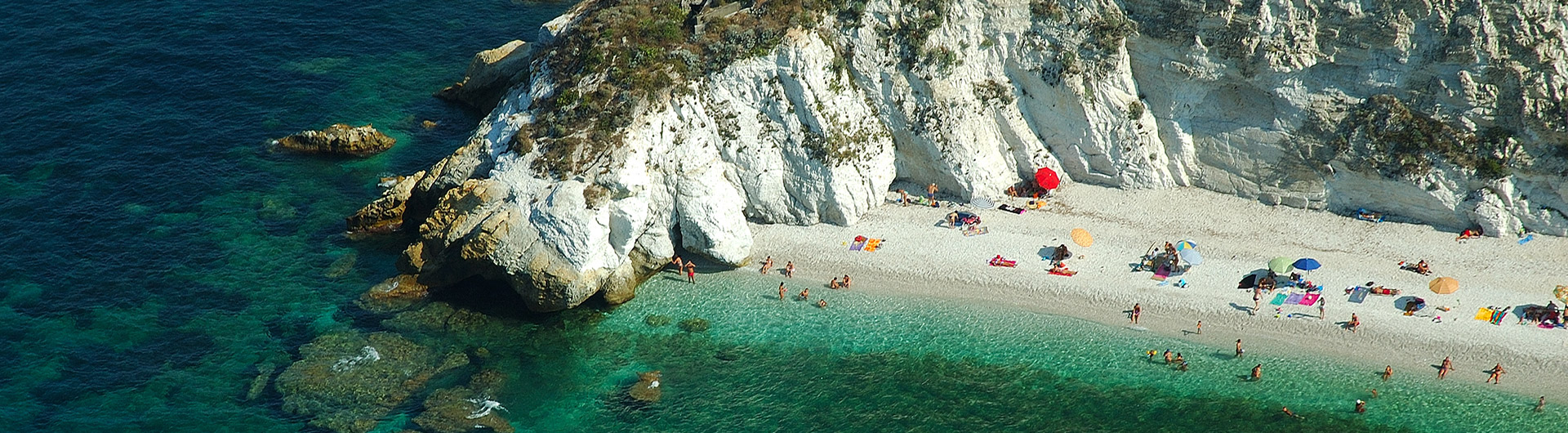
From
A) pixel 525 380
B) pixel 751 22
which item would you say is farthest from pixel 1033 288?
pixel 525 380

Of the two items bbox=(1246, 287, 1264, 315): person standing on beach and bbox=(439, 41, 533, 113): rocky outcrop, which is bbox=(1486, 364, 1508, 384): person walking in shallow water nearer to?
bbox=(1246, 287, 1264, 315): person standing on beach

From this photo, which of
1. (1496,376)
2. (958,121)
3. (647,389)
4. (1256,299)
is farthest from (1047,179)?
(647,389)

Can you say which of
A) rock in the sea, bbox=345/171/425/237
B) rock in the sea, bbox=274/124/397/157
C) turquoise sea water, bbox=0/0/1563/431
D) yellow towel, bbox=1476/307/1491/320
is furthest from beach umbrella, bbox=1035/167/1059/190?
rock in the sea, bbox=274/124/397/157

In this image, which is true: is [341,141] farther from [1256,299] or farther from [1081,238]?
[1256,299]

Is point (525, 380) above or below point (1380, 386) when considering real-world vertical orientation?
below

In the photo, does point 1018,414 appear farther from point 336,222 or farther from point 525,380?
point 336,222

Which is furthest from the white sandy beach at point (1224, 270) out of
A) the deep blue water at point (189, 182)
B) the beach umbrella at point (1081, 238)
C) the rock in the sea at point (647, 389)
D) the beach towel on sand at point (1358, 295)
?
the deep blue water at point (189, 182)
